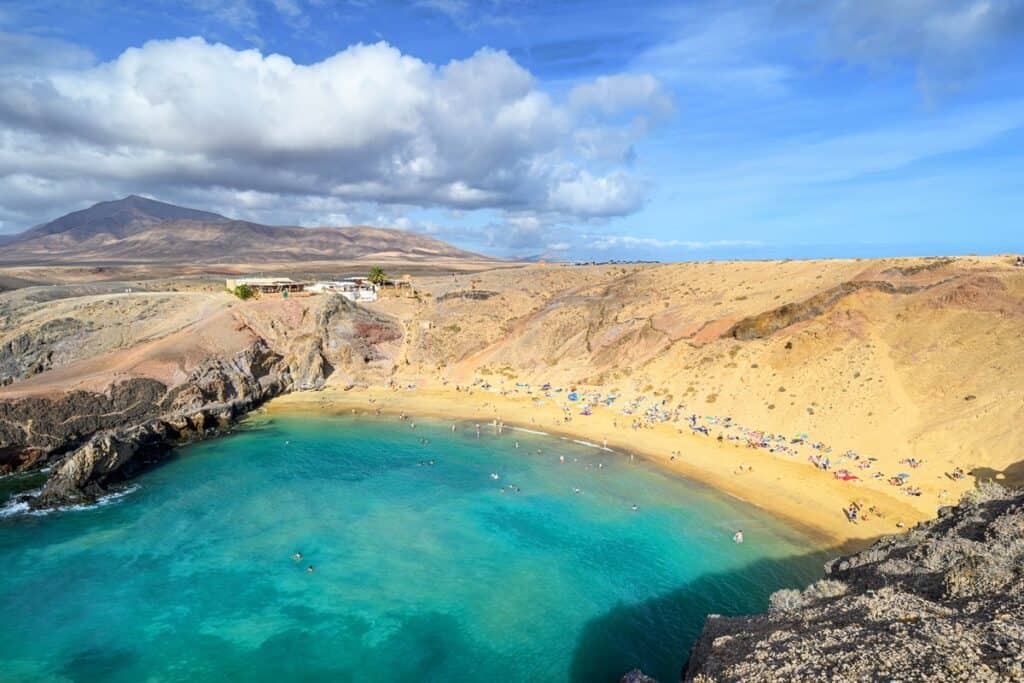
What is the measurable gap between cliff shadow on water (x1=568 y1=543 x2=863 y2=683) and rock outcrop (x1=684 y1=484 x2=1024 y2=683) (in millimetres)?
4620

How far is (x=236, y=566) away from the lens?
31875 mm

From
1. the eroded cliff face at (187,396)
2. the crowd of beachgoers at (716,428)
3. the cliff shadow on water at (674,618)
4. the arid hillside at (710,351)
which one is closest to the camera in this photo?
the cliff shadow on water at (674,618)

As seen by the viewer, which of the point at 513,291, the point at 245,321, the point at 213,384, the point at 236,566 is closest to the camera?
the point at 236,566

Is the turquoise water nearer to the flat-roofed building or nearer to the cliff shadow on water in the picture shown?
the cliff shadow on water

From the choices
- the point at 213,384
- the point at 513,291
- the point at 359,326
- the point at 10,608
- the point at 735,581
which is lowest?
the point at 10,608

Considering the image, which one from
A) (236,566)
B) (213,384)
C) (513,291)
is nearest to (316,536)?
(236,566)

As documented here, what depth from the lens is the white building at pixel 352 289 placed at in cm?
8812

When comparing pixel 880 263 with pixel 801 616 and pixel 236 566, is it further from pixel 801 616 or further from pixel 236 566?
pixel 236 566

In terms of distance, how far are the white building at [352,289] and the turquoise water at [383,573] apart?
4403cm

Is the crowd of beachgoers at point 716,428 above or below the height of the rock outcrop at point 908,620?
below

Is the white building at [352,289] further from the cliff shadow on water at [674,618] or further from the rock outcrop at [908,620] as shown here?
the rock outcrop at [908,620]

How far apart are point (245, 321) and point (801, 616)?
6760cm

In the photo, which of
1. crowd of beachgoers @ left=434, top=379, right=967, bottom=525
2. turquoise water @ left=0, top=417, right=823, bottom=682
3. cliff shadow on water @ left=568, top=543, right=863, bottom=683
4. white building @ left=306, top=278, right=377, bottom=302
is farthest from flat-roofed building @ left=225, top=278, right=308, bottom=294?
cliff shadow on water @ left=568, top=543, right=863, bottom=683

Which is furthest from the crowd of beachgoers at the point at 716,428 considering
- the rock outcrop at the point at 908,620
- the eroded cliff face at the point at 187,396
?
the eroded cliff face at the point at 187,396
